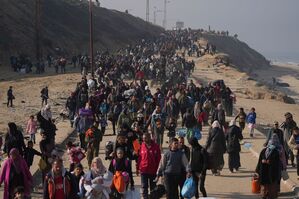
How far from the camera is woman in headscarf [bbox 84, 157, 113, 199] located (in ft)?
30.0

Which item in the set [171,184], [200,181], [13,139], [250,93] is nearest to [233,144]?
[200,181]

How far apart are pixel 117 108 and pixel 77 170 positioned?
10268mm

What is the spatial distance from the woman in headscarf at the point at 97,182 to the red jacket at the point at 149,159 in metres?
1.97

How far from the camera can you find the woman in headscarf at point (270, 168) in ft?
37.7

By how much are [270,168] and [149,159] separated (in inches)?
95.1

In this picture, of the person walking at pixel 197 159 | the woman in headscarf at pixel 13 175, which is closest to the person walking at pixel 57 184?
the woman in headscarf at pixel 13 175

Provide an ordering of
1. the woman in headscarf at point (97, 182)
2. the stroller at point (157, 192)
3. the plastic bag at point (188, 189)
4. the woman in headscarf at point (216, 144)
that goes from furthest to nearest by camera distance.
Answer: the woman in headscarf at point (216, 144), the stroller at point (157, 192), the plastic bag at point (188, 189), the woman in headscarf at point (97, 182)

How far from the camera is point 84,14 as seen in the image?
281 ft

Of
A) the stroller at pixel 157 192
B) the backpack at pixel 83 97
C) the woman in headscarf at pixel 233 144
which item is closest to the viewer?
the stroller at pixel 157 192

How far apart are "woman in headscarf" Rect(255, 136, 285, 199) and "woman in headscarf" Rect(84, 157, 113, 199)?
3.53 metres

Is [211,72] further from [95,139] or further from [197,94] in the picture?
[95,139]

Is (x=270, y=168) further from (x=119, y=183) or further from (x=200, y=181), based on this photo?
(x=119, y=183)

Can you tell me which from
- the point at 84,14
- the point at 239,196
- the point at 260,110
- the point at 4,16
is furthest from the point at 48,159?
the point at 84,14

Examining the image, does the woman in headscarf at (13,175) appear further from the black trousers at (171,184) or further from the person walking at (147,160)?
the black trousers at (171,184)
